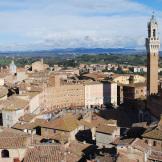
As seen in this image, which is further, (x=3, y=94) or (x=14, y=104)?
(x=3, y=94)

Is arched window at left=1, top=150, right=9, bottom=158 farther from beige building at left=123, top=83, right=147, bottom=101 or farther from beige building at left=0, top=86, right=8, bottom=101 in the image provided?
beige building at left=123, top=83, right=147, bottom=101

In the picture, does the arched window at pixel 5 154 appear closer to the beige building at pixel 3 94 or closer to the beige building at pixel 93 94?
the beige building at pixel 3 94

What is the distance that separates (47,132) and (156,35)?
3431 cm

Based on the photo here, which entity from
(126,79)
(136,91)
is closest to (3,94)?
(136,91)

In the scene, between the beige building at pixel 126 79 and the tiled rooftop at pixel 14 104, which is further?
the beige building at pixel 126 79

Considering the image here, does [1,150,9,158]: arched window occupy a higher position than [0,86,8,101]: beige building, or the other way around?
[1,150,9,158]: arched window

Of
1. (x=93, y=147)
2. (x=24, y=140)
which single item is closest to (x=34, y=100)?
(x=93, y=147)

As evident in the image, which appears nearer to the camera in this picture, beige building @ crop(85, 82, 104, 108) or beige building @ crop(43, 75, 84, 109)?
beige building @ crop(43, 75, 84, 109)

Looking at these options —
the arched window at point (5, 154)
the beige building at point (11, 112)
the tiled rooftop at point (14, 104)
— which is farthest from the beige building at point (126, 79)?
the arched window at point (5, 154)

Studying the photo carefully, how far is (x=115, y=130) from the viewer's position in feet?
142

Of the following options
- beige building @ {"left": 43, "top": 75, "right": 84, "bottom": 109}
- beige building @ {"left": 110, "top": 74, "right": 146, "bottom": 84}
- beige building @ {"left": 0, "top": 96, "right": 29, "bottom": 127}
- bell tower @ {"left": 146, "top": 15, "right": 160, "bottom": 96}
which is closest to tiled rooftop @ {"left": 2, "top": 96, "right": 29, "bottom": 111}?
beige building @ {"left": 0, "top": 96, "right": 29, "bottom": 127}

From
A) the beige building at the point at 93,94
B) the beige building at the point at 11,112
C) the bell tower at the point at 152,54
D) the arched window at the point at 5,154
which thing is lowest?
the beige building at the point at 93,94

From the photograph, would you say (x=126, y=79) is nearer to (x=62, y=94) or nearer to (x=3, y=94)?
(x=62, y=94)

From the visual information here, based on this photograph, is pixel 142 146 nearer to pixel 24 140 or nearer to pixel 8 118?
pixel 24 140
